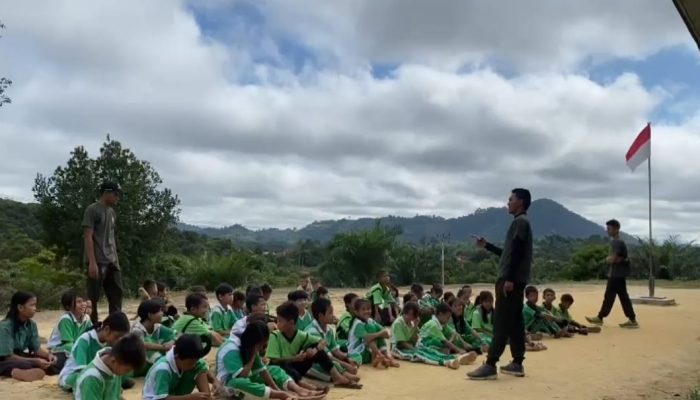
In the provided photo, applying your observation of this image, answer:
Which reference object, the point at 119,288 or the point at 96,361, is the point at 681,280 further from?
the point at 96,361

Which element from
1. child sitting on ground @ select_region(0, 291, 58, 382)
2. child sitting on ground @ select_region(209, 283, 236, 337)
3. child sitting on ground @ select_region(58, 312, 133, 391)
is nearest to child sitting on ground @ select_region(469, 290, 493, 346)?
child sitting on ground @ select_region(209, 283, 236, 337)

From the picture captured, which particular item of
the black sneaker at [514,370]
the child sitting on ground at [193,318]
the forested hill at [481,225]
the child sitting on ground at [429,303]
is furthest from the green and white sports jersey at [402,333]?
the forested hill at [481,225]

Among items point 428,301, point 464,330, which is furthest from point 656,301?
point 464,330

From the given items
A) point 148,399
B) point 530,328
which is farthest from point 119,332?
point 530,328

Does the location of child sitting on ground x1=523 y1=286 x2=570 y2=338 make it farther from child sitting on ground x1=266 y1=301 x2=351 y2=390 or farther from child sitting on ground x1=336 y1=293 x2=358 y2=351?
child sitting on ground x1=266 y1=301 x2=351 y2=390

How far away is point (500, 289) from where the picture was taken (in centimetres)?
677

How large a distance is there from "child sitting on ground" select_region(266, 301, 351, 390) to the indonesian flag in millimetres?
10749

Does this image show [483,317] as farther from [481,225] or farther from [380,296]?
[481,225]

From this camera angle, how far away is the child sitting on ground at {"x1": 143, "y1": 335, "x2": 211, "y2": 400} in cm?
480

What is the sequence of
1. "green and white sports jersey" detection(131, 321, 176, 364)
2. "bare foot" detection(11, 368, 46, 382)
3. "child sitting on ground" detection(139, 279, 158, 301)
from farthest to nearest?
1. "child sitting on ground" detection(139, 279, 158, 301)
2. "green and white sports jersey" detection(131, 321, 176, 364)
3. "bare foot" detection(11, 368, 46, 382)

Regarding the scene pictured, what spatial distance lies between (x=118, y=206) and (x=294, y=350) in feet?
35.0

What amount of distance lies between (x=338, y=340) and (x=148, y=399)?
3271mm

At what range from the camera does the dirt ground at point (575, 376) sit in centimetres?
601

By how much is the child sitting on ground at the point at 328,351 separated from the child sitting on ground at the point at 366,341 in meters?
0.34
